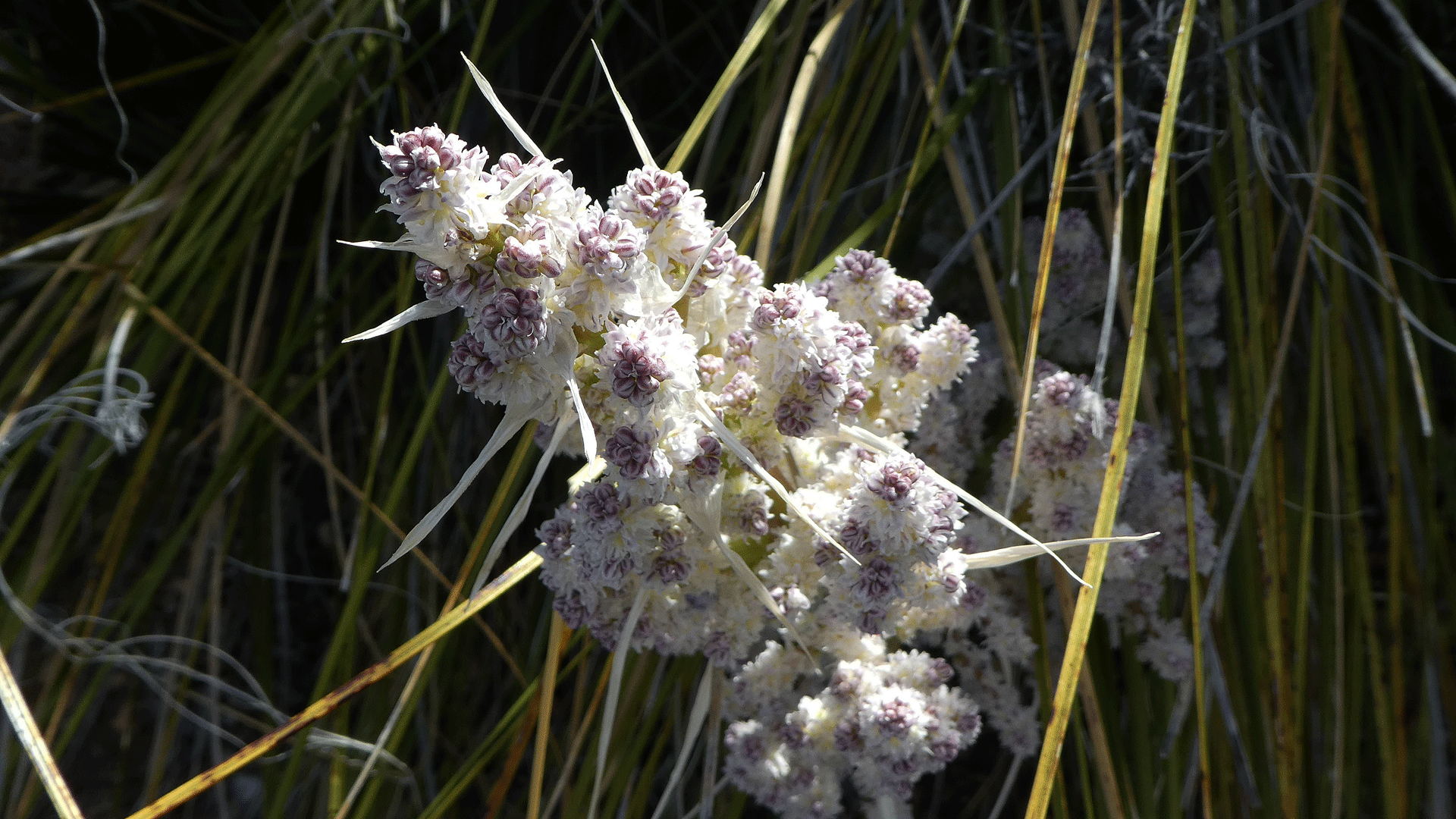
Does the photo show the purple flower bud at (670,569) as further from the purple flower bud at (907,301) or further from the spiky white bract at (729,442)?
the purple flower bud at (907,301)

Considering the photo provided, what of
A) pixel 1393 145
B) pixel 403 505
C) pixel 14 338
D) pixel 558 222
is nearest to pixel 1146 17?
pixel 1393 145

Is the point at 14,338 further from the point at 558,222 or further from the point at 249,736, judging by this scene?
the point at 558,222

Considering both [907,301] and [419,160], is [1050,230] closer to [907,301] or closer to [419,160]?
[907,301]

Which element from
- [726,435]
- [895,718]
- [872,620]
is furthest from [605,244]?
[895,718]

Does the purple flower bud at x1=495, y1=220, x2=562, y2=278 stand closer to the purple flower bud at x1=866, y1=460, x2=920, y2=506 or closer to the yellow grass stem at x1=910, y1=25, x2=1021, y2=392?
the purple flower bud at x1=866, y1=460, x2=920, y2=506

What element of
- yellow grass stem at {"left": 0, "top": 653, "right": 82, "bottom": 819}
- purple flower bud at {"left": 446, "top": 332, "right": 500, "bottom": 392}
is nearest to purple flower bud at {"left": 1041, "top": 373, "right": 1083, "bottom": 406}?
purple flower bud at {"left": 446, "top": 332, "right": 500, "bottom": 392}
